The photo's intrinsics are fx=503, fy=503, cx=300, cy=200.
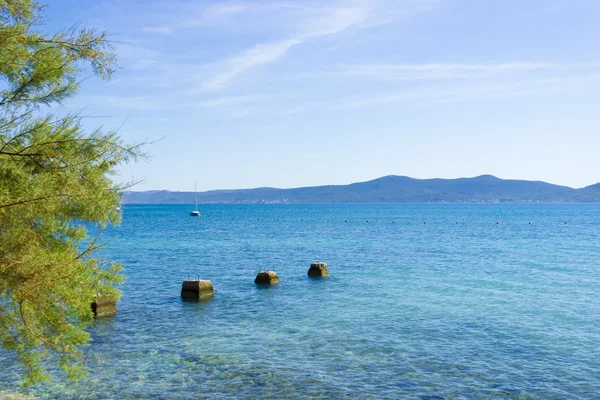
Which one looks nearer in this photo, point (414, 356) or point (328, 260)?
point (414, 356)

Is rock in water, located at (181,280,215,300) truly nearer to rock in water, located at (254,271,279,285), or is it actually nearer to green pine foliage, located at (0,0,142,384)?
rock in water, located at (254,271,279,285)

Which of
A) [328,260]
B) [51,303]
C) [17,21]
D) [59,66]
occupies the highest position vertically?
[17,21]

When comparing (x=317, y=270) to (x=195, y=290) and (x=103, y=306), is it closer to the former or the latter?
(x=195, y=290)

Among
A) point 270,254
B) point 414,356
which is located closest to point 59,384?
point 414,356

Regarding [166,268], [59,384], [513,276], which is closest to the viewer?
[59,384]

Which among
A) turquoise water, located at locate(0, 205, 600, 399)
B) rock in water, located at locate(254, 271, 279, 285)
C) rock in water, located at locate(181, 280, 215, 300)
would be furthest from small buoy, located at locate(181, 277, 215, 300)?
rock in water, located at locate(254, 271, 279, 285)

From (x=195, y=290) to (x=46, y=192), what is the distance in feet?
73.0

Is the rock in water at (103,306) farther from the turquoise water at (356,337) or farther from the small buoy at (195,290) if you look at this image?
the small buoy at (195,290)

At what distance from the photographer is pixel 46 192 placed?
29.0 ft

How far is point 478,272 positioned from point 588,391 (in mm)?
26975

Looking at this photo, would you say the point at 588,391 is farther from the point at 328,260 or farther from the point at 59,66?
the point at 328,260

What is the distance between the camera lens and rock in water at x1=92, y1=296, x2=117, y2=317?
83.8ft

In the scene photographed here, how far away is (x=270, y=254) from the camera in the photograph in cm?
5628

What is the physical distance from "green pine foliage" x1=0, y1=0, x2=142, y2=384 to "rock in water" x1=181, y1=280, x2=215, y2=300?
64.2 feet
